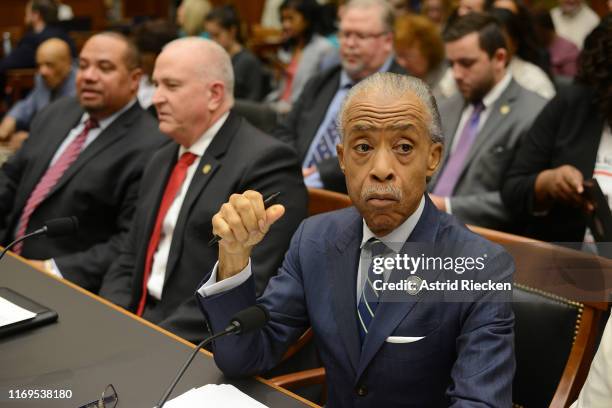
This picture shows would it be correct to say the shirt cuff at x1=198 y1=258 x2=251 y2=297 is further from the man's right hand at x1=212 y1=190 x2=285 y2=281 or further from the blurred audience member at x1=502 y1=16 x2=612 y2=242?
the blurred audience member at x1=502 y1=16 x2=612 y2=242

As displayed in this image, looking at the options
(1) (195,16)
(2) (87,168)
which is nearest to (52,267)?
(2) (87,168)

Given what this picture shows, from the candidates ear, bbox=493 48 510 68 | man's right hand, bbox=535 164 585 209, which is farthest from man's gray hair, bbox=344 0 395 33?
man's right hand, bbox=535 164 585 209

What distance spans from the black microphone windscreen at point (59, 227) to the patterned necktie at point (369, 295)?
944mm

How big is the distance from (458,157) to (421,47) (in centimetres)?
140

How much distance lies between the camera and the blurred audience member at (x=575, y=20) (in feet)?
23.7

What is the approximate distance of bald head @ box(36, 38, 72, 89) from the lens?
16.5ft

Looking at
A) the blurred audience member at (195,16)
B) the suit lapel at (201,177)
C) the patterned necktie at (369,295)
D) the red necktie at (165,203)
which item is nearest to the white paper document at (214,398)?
the patterned necktie at (369,295)

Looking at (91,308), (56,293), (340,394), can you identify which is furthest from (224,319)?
(56,293)

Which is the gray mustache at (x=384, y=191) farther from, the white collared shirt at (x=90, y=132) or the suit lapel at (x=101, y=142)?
the white collared shirt at (x=90, y=132)

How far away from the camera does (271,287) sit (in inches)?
68.2

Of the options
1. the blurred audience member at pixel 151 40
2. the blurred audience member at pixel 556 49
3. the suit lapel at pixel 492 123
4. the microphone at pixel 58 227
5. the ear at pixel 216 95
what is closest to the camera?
the microphone at pixel 58 227

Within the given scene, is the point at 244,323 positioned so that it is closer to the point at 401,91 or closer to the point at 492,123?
the point at 401,91

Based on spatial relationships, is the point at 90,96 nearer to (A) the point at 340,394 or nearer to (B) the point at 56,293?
(B) the point at 56,293

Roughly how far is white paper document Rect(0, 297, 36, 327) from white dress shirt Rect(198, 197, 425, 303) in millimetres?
540
